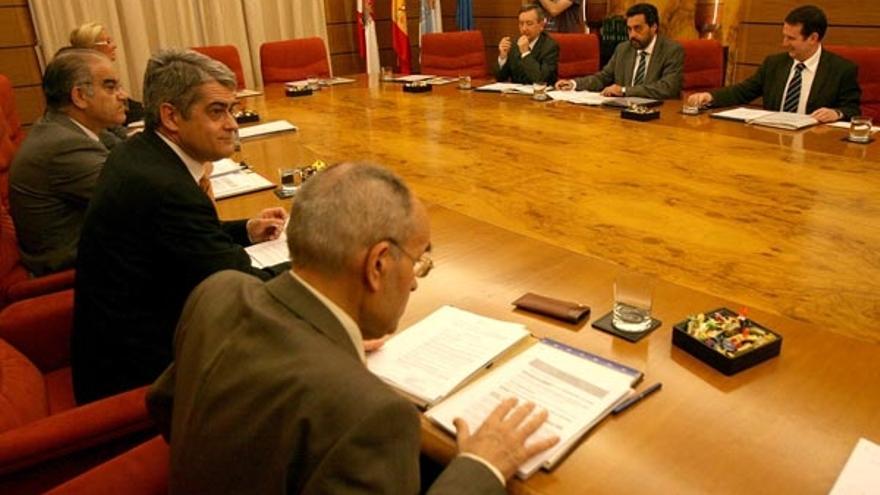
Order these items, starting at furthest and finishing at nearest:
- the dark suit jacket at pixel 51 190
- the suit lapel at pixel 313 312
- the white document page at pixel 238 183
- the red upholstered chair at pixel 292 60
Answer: the red upholstered chair at pixel 292 60 → the white document page at pixel 238 183 → the dark suit jacket at pixel 51 190 → the suit lapel at pixel 313 312

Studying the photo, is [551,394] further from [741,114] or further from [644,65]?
[644,65]

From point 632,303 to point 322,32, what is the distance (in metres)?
5.99

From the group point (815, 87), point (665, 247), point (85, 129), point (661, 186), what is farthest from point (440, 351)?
point (815, 87)

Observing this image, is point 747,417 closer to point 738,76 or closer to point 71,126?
point 71,126

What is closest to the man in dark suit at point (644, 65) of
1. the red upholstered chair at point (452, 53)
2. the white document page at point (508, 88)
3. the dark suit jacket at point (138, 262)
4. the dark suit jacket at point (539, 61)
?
the white document page at point (508, 88)

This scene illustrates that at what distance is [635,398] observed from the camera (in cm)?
121

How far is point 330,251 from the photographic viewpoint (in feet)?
→ 3.30

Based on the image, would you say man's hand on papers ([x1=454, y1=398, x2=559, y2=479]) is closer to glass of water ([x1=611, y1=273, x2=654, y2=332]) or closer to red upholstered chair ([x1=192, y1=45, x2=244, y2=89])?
glass of water ([x1=611, y1=273, x2=654, y2=332])

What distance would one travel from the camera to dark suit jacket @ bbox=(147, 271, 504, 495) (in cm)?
85

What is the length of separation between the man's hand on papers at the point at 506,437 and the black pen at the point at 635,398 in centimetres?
15

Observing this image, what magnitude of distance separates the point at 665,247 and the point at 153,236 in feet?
4.59

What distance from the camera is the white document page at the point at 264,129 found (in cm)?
348

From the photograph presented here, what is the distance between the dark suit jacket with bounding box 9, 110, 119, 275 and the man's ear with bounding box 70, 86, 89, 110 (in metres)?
0.12

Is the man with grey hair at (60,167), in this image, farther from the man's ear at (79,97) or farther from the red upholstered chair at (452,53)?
the red upholstered chair at (452,53)
